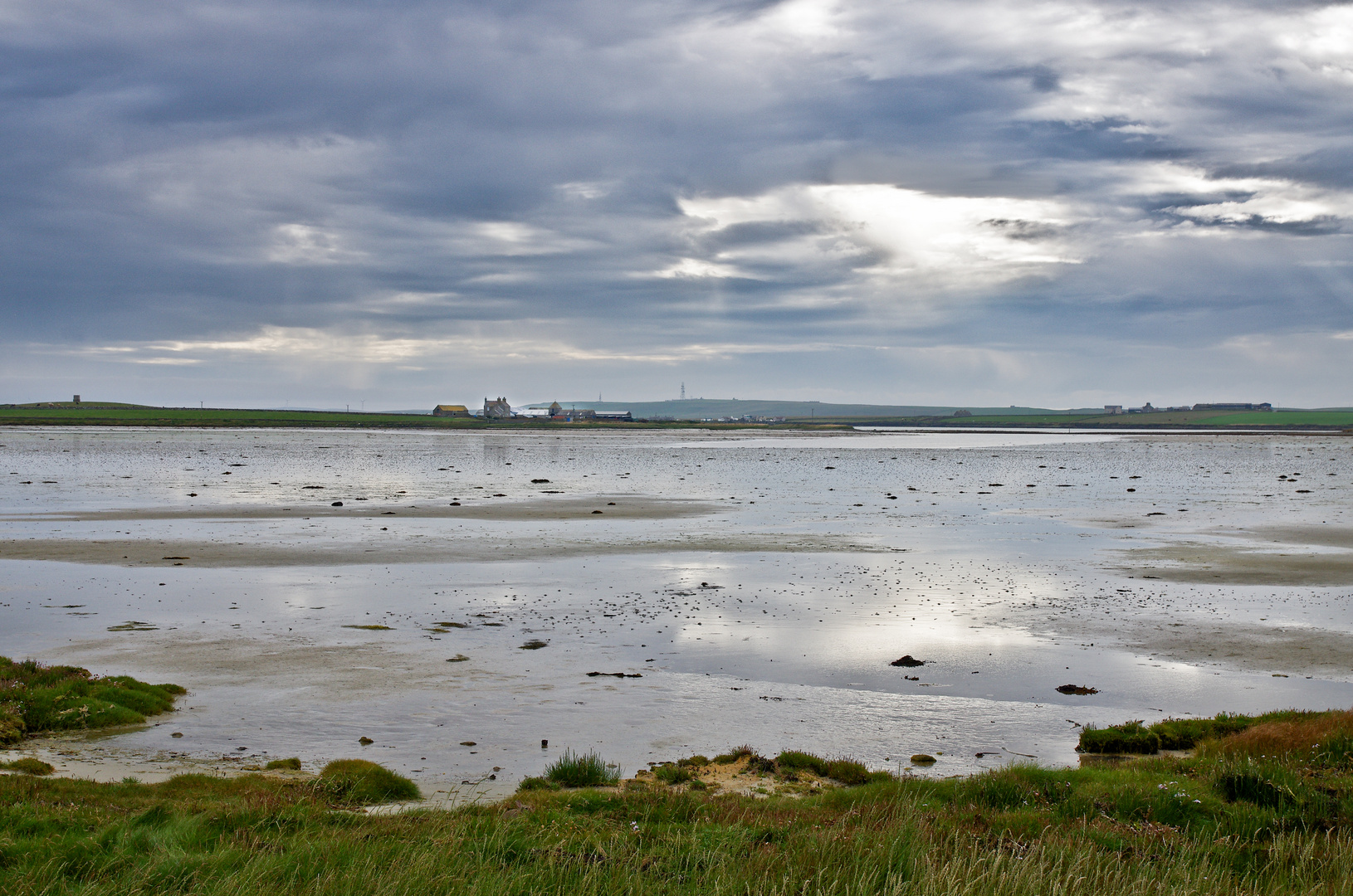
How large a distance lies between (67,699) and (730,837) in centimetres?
1206

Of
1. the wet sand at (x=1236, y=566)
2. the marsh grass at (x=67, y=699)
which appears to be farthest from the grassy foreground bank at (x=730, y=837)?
the wet sand at (x=1236, y=566)

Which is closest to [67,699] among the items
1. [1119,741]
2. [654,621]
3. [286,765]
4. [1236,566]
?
[286,765]

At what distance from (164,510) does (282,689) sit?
35323 mm

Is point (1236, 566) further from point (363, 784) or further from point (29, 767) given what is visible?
point (29, 767)

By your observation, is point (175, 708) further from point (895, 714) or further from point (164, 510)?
point (164, 510)

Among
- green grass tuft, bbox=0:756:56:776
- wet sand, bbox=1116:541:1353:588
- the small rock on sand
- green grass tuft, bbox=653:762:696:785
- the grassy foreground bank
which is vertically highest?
the grassy foreground bank

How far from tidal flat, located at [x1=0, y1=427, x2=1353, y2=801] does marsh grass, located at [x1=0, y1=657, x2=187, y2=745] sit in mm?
461

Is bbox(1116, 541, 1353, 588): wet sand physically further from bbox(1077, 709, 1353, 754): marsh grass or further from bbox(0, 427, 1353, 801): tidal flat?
bbox(1077, 709, 1353, 754): marsh grass

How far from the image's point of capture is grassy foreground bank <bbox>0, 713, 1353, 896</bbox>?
7.45 m

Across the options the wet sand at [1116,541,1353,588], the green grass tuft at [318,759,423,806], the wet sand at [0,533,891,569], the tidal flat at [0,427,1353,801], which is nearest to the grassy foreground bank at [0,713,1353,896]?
the green grass tuft at [318,759,423,806]

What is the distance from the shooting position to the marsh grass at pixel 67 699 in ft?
47.5

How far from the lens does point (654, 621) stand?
22953 millimetres

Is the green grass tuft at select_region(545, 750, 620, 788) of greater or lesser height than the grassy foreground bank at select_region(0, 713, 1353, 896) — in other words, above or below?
below

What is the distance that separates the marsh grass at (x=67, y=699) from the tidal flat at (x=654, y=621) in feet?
1.51
